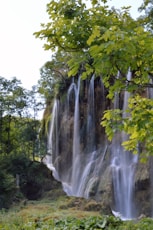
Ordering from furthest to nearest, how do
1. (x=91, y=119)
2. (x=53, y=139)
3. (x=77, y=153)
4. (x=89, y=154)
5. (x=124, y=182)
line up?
1. (x=53, y=139)
2. (x=77, y=153)
3. (x=91, y=119)
4. (x=89, y=154)
5. (x=124, y=182)

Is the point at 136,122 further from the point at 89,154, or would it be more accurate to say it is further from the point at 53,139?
the point at 53,139

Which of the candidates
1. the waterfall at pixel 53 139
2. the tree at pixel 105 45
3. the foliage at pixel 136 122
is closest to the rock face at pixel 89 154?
the waterfall at pixel 53 139

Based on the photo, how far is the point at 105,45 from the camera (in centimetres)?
284

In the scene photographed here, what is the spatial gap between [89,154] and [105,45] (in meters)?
17.0

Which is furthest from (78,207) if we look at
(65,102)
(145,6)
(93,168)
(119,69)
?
(65,102)

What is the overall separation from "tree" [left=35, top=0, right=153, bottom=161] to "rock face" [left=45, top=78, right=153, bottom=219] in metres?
8.58

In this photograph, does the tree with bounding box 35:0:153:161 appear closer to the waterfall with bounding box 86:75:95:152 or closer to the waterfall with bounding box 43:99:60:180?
the waterfall with bounding box 86:75:95:152

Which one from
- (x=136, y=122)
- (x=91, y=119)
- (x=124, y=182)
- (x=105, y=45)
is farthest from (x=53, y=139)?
(x=105, y=45)

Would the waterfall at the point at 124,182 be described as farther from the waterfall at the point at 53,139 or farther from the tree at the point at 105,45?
the tree at the point at 105,45

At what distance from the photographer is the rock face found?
46.3 feet

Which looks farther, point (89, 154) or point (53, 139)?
point (53, 139)

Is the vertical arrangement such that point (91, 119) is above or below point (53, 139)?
above

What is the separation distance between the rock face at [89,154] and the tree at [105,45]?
8.58m

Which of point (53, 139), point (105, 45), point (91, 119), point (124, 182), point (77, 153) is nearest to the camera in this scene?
point (105, 45)
